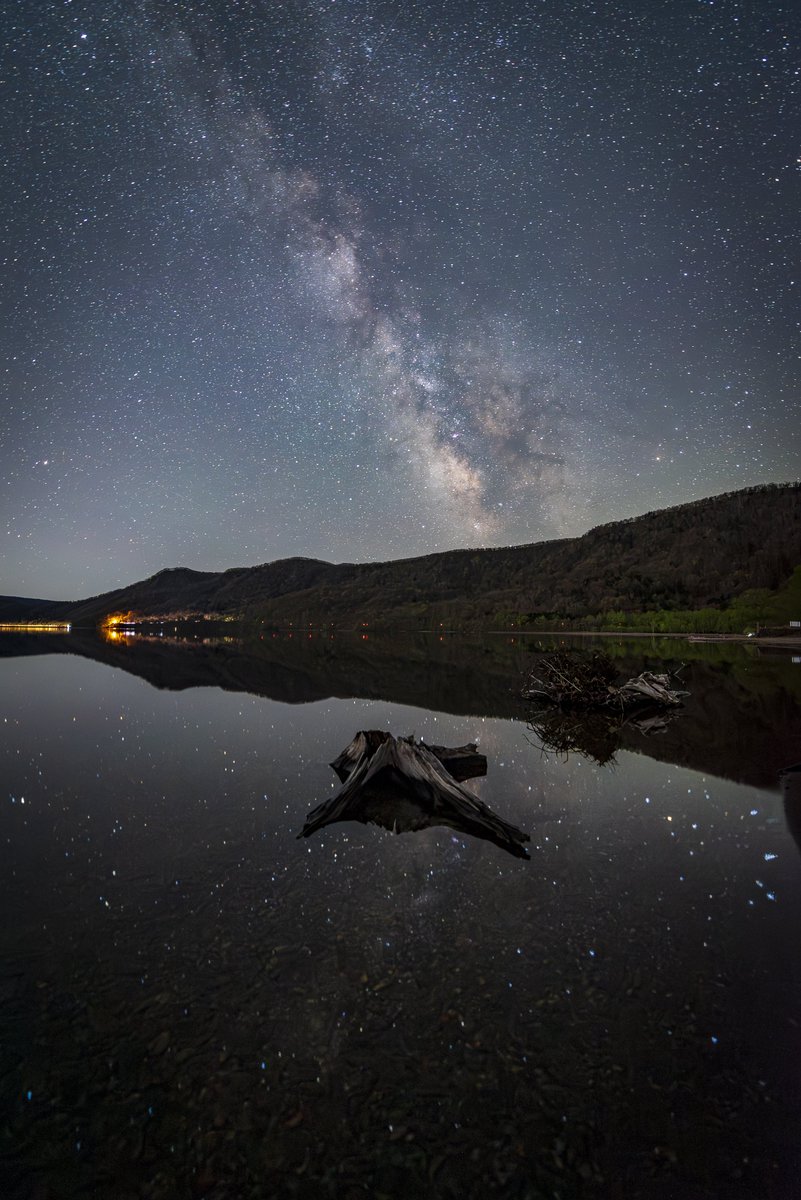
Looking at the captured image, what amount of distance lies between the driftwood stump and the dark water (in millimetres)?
404

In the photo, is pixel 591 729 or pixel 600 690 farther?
pixel 600 690

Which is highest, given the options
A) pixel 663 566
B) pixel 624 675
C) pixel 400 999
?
pixel 663 566

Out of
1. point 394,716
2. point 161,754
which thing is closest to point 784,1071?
point 161,754

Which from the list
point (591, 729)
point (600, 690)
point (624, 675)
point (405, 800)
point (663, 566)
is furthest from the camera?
point (663, 566)

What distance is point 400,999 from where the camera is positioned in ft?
14.2

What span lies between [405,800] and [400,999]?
4.96 meters

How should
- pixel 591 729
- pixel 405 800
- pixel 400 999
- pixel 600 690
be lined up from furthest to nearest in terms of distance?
1. pixel 600 690
2. pixel 591 729
3. pixel 405 800
4. pixel 400 999

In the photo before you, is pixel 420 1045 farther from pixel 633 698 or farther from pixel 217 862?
pixel 633 698

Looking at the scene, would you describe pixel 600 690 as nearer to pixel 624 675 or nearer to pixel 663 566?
pixel 624 675

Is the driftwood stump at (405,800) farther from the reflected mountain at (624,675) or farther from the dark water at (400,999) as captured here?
the reflected mountain at (624,675)

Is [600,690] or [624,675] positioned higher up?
[600,690]

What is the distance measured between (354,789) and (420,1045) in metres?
5.31

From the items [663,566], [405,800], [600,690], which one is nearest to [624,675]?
[600,690]

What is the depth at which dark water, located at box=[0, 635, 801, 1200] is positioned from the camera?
10.0 feet
